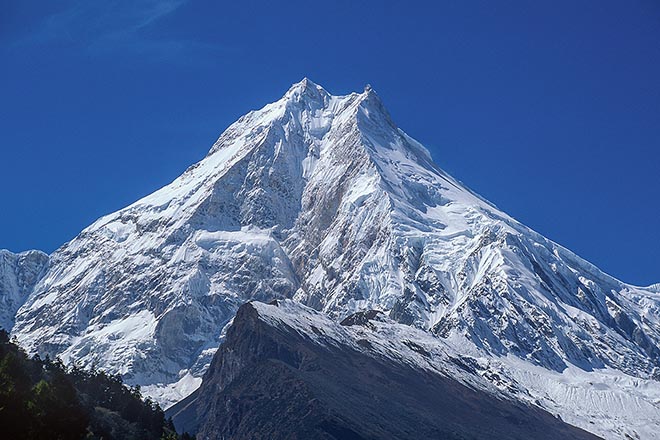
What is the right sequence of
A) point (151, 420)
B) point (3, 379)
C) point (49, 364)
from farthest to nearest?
1. point (49, 364)
2. point (151, 420)
3. point (3, 379)

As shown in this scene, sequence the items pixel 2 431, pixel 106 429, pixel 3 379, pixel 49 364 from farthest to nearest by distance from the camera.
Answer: pixel 49 364 → pixel 106 429 → pixel 3 379 → pixel 2 431

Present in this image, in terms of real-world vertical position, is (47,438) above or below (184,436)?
below

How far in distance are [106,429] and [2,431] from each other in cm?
3714

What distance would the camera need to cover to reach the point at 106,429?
449 ft

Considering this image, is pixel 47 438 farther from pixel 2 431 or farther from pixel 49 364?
pixel 49 364

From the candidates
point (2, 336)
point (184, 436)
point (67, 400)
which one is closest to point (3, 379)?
point (67, 400)

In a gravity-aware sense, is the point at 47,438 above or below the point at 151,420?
below

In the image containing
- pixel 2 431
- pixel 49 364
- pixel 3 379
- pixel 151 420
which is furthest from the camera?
pixel 49 364

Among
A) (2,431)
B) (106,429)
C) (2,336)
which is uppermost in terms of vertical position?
(2,336)

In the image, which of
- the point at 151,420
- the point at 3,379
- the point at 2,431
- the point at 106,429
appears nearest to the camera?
the point at 2,431

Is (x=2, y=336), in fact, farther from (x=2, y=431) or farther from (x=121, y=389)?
(x=2, y=431)

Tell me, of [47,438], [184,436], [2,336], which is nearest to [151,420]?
[184,436]

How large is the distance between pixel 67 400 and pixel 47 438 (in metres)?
12.5

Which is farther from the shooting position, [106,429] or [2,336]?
[2,336]
